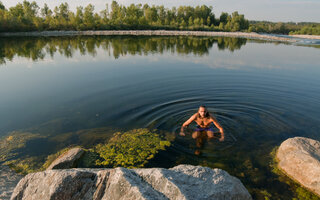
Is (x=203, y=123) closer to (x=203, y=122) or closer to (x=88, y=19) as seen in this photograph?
(x=203, y=122)


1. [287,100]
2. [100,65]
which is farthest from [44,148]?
[100,65]

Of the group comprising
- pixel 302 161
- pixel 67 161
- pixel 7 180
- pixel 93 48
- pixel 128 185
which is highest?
pixel 93 48

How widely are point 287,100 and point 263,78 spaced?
16.6ft

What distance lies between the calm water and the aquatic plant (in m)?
0.44

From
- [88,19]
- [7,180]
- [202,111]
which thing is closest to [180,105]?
[202,111]

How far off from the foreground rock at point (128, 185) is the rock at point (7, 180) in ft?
4.94

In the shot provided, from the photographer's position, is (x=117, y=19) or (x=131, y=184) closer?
(x=131, y=184)

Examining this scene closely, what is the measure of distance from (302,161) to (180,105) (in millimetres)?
6625

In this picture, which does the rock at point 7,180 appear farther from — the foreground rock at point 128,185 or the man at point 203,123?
the man at point 203,123

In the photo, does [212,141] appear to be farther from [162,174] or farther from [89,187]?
[89,187]

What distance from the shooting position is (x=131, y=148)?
7.35 m

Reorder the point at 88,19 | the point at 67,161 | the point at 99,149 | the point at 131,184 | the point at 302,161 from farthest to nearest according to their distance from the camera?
the point at 88,19
the point at 99,149
the point at 67,161
the point at 302,161
the point at 131,184

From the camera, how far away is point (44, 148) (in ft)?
24.5

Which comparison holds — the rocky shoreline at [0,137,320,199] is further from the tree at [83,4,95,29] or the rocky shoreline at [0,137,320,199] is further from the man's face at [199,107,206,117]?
the tree at [83,4,95,29]
